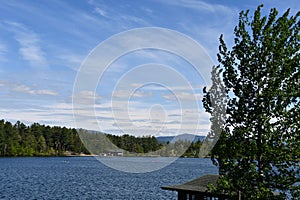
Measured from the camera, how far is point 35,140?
178625mm

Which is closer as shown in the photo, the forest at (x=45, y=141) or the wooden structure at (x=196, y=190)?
the wooden structure at (x=196, y=190)

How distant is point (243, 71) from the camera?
54.8ft

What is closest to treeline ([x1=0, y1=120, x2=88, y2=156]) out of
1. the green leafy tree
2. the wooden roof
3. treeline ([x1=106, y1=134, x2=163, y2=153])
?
treeline ([x1=106, y1=134, x2=163, y2=153])

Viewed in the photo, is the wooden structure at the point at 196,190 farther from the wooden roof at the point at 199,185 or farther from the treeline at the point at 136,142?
the treeline at the point at 136,142

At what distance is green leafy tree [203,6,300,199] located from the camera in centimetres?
1575

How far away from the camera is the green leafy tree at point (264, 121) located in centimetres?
1575

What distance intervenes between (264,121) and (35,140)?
6893 inches

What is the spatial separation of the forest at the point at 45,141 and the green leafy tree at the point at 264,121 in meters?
143

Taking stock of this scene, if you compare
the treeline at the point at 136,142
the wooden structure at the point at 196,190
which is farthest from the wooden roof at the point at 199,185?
the treeline at the point at 136,142

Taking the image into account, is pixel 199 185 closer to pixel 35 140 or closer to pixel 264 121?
pixel 264 121

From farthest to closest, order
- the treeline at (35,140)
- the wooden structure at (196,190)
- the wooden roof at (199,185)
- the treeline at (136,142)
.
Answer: the treeline at (136,142)
the treeline at (35,140)
the wooden roof at (199,185)
the wooden structure at (196,190)

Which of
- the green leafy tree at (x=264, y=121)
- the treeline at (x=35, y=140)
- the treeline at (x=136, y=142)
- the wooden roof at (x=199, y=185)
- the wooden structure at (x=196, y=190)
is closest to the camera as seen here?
the green leafy tree at (x=264, y=121)

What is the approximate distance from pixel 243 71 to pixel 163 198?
101 ft

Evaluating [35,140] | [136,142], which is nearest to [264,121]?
[35,140]
